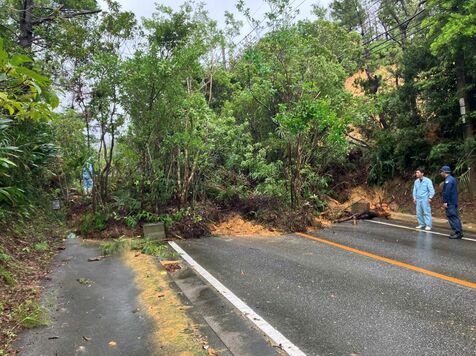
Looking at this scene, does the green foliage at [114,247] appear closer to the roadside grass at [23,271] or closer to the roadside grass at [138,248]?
the roadside grass at [138,248]

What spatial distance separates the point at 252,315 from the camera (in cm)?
496

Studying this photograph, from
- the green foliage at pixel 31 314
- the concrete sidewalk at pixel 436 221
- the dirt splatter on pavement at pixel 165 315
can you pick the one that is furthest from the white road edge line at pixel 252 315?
the concrete sidewalk at pixel 436 221

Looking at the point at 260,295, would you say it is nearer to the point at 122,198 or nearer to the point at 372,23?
the point at 122,198

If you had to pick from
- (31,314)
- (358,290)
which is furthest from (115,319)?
(358,290)

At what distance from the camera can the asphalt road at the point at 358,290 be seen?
Result: 164 inches

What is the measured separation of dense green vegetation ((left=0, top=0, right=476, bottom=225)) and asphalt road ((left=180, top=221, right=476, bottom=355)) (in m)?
3.49

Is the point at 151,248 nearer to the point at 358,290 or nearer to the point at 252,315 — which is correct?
the point at 252,315

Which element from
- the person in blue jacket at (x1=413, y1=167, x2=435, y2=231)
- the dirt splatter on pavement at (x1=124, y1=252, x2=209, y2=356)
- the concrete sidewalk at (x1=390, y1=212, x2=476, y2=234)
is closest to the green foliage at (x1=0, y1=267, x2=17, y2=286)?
the dirt splatter on pavement at (x1=124, y1=252, x2=209, y2=356)

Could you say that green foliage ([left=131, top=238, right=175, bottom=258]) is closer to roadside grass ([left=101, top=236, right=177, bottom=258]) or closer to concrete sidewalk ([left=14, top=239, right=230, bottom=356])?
roadside grass ([left=101, top=236, right=177, bottom=258])

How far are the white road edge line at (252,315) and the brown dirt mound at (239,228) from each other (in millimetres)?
3805

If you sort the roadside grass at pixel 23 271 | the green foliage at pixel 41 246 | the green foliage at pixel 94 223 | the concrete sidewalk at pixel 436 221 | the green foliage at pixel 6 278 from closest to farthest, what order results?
the roadside grass at pixel 23 271 < the green foliage at pixel 6 278 < the green foliage at pixel 41 246 < the concrete sidewalk at pixel 436 221 < the green foliage at pixel 94 223

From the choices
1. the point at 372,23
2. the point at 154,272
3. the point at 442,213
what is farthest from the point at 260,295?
the point at 372,23

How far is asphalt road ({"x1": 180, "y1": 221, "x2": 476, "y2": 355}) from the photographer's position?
4.18m

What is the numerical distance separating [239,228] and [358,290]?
639 cm
